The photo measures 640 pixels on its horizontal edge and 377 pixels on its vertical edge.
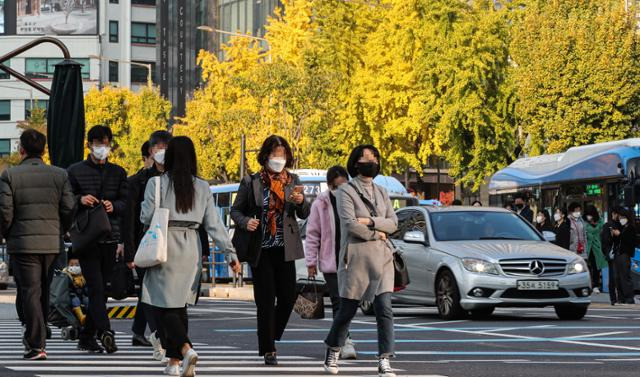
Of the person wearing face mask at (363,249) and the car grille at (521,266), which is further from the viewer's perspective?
the car grille at (521,266)

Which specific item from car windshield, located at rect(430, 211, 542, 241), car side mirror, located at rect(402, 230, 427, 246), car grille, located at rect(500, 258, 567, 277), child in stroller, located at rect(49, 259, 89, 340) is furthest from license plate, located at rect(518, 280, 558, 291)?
child in stroller, located at rect(49, 259, 89, 340)

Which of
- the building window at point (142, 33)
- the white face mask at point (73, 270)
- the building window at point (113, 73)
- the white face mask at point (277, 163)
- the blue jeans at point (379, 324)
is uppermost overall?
the building window at point (142, 33)

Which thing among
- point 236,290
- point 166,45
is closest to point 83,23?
point 166,45

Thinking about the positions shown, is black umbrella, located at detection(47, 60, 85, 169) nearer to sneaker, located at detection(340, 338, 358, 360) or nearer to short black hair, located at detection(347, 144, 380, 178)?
sneaker, located at detection(340, 338, 358, 360)

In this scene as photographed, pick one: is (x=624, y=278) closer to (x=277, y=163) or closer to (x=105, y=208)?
(x=105, y=208)

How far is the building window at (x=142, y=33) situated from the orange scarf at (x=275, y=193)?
408 ft

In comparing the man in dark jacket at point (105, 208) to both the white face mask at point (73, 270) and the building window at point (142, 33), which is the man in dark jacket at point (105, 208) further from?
the building window at point (142, 33)

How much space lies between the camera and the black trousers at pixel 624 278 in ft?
93.6

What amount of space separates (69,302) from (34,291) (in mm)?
3059

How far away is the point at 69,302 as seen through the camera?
56.0 feet

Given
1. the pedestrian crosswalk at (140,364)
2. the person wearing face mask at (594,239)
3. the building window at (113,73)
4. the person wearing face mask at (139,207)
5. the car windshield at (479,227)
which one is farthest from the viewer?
the building window at (113,73)

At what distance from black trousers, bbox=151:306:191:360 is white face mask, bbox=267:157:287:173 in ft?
7.19

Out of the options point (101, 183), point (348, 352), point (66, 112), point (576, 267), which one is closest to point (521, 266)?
point (576, 267)

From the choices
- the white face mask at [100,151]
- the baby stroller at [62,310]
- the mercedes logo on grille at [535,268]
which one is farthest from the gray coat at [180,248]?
the mercedes logo on grille at [535,268]
